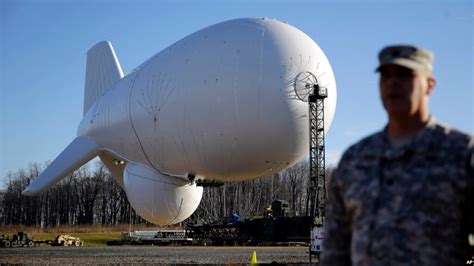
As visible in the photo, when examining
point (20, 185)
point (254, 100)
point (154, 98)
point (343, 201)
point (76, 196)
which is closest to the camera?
point (343, 201)

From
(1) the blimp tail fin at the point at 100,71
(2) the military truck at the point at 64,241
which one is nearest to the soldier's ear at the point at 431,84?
(1) the blimp tail fin at the point at 100,71

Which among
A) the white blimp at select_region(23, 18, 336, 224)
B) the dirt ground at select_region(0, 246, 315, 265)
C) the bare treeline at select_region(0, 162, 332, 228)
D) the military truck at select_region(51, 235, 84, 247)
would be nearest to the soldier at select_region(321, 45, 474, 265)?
the dirt ground at select_region(0, 246, 315, 265)

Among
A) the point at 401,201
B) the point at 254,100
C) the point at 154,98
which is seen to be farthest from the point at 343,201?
the point at 154,98

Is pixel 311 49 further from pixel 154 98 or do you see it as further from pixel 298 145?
pixel 154 98

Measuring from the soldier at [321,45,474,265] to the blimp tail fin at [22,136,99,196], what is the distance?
30.8m

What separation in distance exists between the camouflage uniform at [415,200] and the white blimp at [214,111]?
19.4 meters

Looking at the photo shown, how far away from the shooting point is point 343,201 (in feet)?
8.92

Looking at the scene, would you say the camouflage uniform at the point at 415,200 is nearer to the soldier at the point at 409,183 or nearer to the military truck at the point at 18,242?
the soldier at the point at 409,183

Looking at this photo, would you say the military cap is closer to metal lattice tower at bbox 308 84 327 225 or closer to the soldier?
the soldier

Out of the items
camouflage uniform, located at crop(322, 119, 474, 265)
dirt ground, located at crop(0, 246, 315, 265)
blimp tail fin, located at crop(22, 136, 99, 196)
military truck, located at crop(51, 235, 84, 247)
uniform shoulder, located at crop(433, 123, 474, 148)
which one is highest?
blimp tail fin, located at crop(22, 136, 99, 196)

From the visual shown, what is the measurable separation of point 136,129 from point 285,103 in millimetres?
7435

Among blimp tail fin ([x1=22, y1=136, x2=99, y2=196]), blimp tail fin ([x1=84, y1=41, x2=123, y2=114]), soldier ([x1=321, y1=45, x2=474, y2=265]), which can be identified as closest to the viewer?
soldier ([x1=321, y1=45, x2=474, y2=265])

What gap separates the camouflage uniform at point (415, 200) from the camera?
7.84 feet

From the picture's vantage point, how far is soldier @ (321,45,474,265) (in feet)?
7.84
